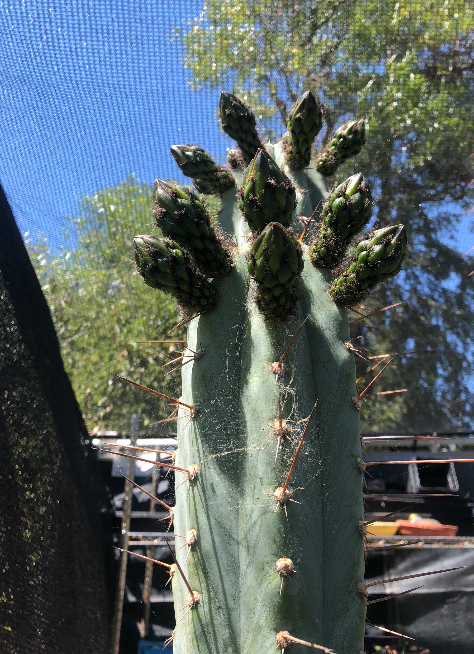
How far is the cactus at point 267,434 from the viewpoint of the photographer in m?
0.85

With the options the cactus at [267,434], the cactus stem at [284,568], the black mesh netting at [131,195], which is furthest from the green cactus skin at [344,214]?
the black mesh netting at [131,195]

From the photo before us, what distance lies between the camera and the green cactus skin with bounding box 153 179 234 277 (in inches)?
39.1

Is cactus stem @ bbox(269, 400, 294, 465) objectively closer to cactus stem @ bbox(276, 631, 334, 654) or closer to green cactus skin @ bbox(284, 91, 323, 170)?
cactus stem @ bbox(276, 631, 334, 654)

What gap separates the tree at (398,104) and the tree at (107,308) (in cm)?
97

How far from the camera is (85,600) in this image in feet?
7.37

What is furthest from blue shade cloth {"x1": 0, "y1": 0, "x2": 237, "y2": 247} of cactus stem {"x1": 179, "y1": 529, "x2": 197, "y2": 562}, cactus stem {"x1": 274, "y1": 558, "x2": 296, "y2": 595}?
cactus stem {"x1": 274, "y1": 558, "x2": 296, "y2": 595}

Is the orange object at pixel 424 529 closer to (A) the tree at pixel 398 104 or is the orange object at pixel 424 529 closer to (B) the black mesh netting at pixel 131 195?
(B) the black mesh netting at pixel 131 195

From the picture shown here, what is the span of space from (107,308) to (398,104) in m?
2.24

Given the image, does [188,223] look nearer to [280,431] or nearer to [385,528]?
[280,431]

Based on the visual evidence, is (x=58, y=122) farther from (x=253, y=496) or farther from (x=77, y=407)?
(x=253, y=496)

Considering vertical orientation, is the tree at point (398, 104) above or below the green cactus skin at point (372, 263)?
above

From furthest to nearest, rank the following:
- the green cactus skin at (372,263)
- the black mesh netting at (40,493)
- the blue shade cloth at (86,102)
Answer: the blue shade cloth at (86,102) < the black mesh netting at (40,493) < the green cactus skin at (372,263)

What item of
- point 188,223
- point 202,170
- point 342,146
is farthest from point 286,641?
point 342,146

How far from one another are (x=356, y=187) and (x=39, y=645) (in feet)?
6.67
